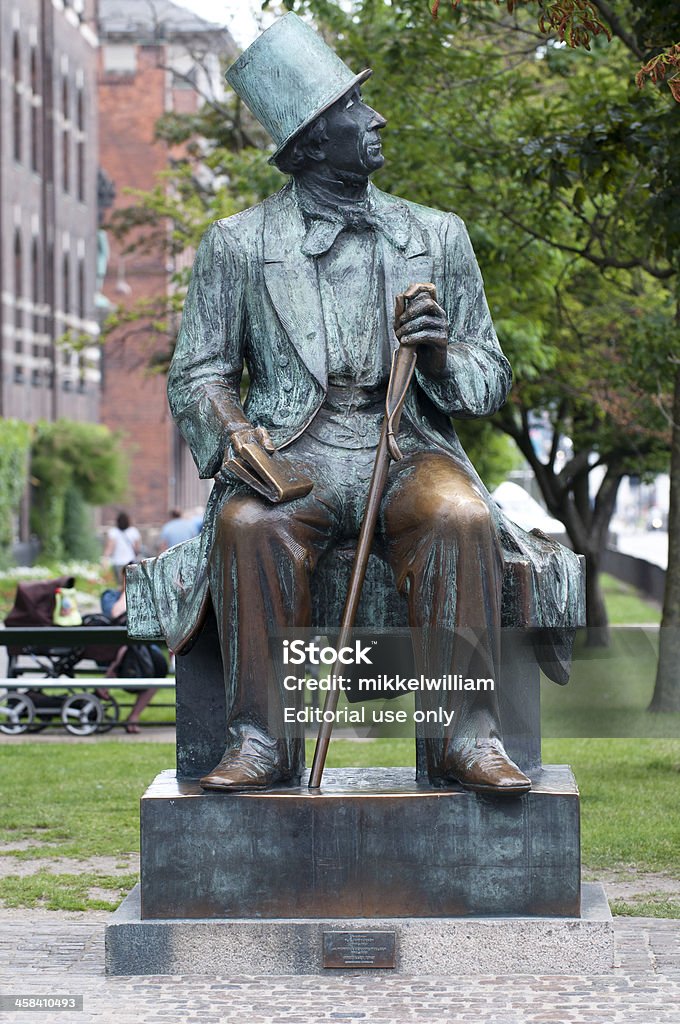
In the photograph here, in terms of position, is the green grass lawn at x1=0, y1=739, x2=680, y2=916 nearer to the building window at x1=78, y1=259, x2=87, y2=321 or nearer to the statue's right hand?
the statue's right hand

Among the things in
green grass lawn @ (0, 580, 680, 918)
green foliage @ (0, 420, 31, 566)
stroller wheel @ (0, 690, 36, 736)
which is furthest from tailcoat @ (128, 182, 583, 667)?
green foliage @ (0, 420, 31, 566)

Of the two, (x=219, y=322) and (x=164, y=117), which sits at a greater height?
(x=164, y=117)

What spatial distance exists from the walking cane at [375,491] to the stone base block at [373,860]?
20 centimetres

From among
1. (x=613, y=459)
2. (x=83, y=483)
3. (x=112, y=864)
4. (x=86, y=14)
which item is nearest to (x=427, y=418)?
(x=112, y=864)

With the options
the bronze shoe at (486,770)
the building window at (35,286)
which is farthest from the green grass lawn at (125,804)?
the building window at (35,286)

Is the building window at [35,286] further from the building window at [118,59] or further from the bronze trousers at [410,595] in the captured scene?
the bronze trousers at [410,595]

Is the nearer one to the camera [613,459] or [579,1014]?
[579,1014]

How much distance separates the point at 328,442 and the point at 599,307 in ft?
50.8

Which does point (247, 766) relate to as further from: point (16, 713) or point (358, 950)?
point (16, 713)

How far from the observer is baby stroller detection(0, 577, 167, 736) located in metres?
14.3

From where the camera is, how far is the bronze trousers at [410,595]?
5574 mm

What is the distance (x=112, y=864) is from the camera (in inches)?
322

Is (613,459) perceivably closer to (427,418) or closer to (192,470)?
(427,418)

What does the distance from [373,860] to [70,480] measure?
107 ft
